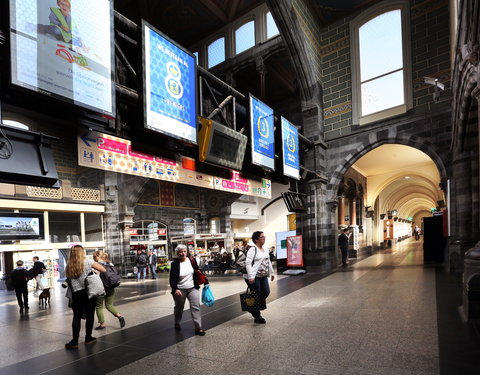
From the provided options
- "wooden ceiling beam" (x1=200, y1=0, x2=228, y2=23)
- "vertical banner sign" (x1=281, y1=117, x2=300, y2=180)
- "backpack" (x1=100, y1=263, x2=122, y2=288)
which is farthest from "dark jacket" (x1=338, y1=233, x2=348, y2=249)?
"wooden ceiling beam" (x1=200, y1=0, x2=228, y2=23)

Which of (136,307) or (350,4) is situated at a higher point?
(350,4)

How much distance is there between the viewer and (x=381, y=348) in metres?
3.68

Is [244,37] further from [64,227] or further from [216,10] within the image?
[64,227]

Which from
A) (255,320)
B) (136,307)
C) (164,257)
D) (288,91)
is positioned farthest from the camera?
(164,257)

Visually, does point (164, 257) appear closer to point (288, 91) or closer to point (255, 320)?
point (288, 91)

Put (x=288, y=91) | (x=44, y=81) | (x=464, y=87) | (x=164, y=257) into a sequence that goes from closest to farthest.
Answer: (x=44, y=81) → (x=464, y=87) → (x=288, y=91) → (x=164, y=257)

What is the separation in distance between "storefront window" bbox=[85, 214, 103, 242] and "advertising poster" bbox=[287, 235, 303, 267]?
428 inches

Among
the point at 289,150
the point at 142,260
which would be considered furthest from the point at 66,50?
the point at 142,260

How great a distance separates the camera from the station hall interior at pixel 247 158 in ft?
12.1

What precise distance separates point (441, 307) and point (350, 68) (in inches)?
398

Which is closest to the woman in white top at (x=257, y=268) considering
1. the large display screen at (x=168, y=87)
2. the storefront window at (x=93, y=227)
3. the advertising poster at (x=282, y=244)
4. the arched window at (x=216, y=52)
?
the large display screen at (x=168, y=87)

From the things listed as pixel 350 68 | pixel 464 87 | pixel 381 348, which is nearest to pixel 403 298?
pixel 381 348

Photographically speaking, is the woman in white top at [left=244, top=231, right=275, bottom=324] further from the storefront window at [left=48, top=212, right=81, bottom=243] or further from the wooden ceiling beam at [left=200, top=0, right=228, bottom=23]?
the storefront window at [left=48, top=212, right=81, bottom=243]

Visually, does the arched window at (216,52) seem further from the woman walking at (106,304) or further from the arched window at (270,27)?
the woman walking at (106,304)
